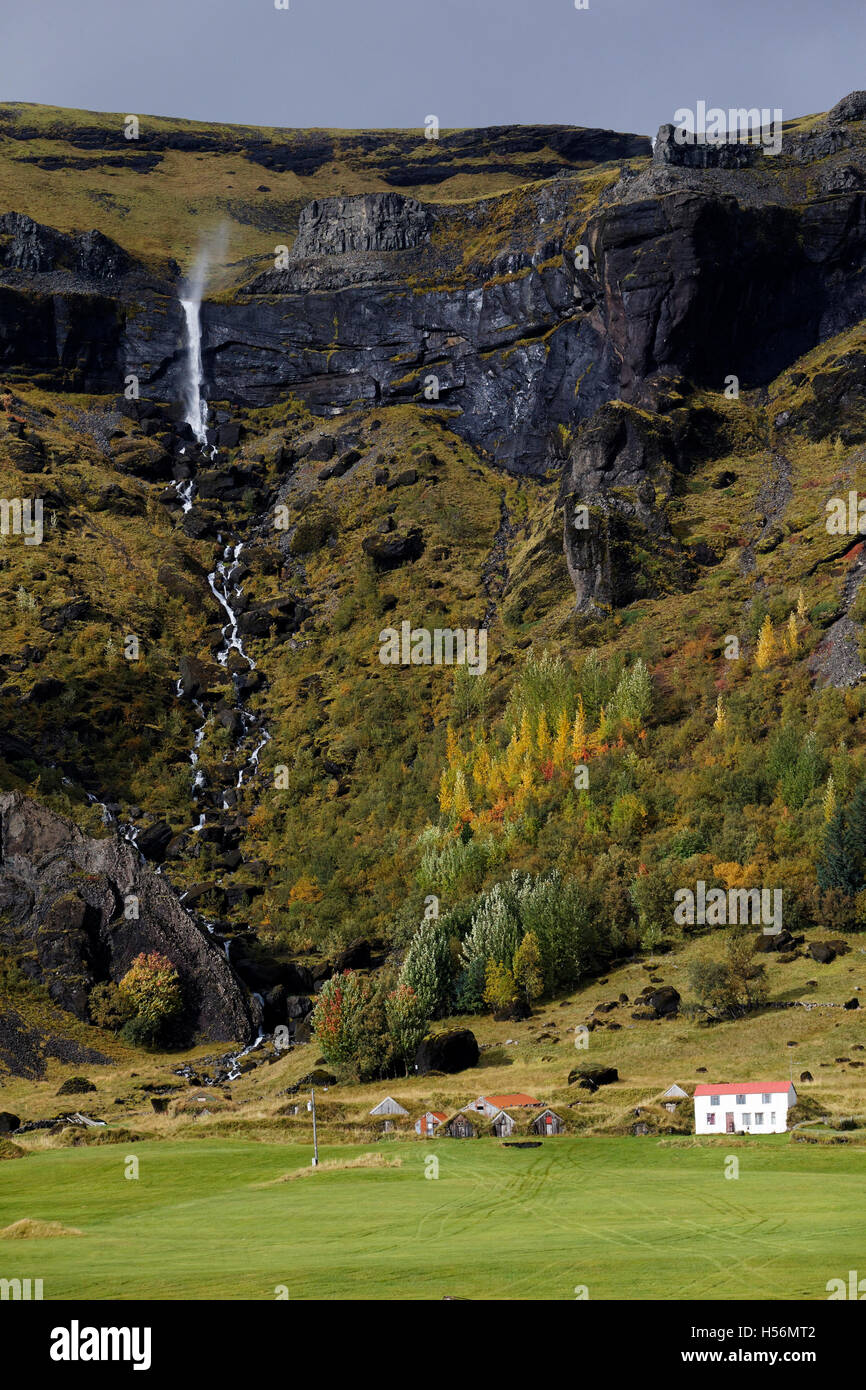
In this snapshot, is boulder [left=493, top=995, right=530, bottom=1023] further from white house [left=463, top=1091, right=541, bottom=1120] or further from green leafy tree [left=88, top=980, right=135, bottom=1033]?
green leafy tree [left=88, top=980, right=135, bottom=1033]

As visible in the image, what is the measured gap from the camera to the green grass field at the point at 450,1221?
2598cm

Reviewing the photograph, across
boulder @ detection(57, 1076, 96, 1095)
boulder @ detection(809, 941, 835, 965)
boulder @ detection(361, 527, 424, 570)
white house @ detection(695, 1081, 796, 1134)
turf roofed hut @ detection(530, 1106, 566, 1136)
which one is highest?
boulder @ detection(361, 527, 424, 570)

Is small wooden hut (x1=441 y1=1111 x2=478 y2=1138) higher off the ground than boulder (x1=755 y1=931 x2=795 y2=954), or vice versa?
boulder (x1=755 y1=931 x2=795 y2=954)

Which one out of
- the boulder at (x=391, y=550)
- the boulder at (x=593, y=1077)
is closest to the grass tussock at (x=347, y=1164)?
the boulder at (x=593, y=1077)

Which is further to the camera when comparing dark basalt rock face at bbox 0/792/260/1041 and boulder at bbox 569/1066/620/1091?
dark basalt rock face at bbox 0/792/260/1041

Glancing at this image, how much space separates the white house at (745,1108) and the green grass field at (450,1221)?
8.92 ft

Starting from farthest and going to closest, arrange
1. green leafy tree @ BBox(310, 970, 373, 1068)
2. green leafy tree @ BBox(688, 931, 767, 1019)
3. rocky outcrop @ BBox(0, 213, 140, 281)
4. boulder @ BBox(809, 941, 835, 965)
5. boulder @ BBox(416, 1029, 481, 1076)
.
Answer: rocky outcrop @ BBox(0, 213, 140, 281)
boulder @ BBox(809, 941, 835, 965)
green leafy tree @ BBox(310, 970, 373, 1068)
green leafy tree @ BBox(688, 931, 767, 1019)
boulder @ BBox(416, 1029, 481, 1076)

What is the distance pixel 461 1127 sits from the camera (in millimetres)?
55531

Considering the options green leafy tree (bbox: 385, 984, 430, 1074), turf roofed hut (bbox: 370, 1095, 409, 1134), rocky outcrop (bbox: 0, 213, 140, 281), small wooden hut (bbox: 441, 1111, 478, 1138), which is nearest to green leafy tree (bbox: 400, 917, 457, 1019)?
green leafy tree (bbox: 385, 984, 430, 1074)

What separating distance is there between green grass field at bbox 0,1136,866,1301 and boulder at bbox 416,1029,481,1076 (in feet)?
63.7

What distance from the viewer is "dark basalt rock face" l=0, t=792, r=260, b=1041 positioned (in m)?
92.9

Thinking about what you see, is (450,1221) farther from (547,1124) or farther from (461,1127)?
(461,1127)
